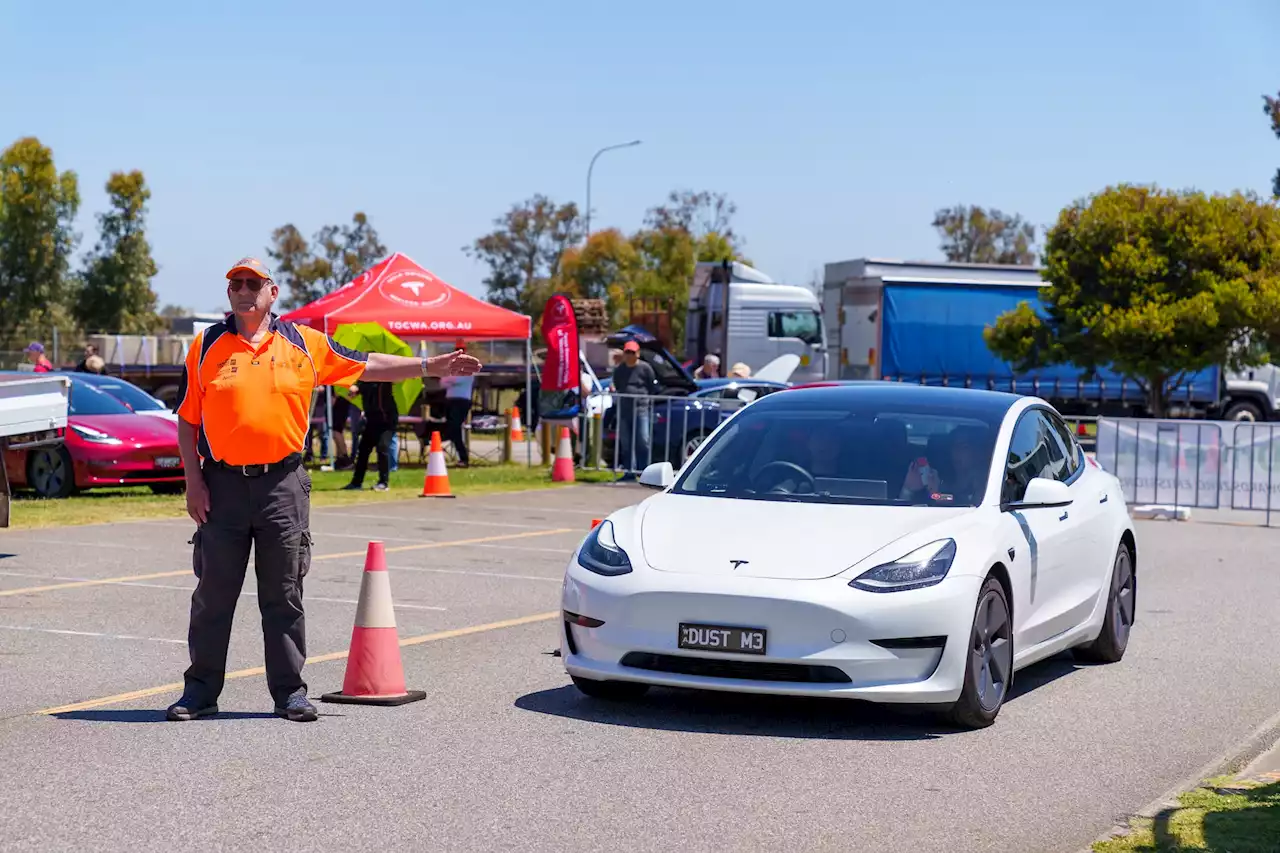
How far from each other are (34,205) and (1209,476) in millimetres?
46765

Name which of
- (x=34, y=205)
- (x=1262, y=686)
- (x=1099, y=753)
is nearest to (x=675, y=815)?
(x=1099, y=753)

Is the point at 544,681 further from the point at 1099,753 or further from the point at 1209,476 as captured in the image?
the point at 1209,476

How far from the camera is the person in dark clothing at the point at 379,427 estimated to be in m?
21.0

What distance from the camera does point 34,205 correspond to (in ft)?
192

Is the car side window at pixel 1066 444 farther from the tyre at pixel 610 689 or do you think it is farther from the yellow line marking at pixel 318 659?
the yellow line marking at pixel 318 659

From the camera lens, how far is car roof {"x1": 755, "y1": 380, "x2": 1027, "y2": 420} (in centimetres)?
929

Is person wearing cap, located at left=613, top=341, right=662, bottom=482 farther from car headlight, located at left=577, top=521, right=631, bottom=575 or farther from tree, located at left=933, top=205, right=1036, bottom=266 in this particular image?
tree, located at left=933, top=205, right=1036, bottom=266

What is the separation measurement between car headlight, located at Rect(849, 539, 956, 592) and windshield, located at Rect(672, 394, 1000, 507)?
2.32ft

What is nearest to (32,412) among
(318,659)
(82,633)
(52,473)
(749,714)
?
(82,633)

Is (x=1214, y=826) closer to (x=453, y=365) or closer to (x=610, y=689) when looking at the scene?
(x=610, y=689)

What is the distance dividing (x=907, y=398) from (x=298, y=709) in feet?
11.8

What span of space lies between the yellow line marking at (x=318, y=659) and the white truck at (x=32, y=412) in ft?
14.8

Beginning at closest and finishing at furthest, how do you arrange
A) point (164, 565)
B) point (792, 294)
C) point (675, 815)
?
point (675, 815)
point (164, 565)
point (792, 294)

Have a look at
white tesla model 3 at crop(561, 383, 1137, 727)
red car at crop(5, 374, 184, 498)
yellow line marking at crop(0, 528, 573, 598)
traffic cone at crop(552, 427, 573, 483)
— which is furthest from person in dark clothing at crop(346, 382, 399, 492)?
white tesla model 3 at crop(561, 383, 1137, 727)
